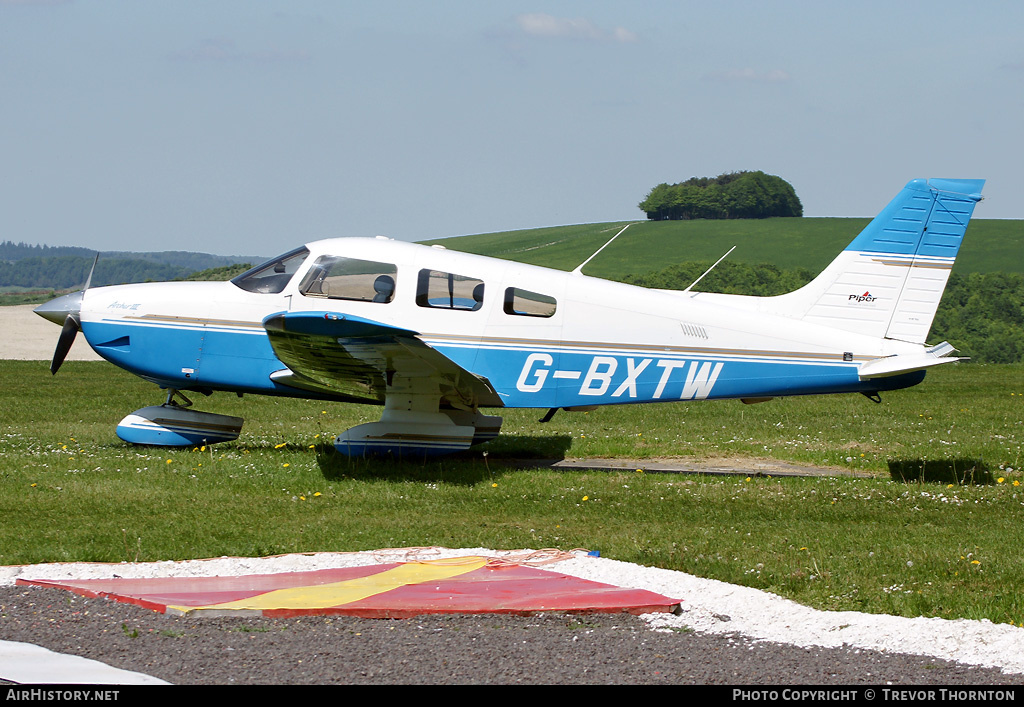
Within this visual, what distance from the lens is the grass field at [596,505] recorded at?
21.3 feet

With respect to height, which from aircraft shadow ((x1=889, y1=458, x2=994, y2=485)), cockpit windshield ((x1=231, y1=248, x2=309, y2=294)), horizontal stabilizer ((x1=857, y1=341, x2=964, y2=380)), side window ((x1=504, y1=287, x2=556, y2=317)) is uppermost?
cockpit windshield ((x1=231, y1=248, x2=309, y2=294))

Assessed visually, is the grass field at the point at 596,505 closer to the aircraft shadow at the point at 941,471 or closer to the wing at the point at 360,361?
the aircraft shadow at the point at 941,471

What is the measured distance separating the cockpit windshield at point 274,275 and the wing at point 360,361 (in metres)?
0.93

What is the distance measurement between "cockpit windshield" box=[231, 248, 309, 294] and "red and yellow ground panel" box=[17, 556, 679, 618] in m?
4.66

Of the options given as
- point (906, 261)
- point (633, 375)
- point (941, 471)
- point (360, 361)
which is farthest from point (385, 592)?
point (941, 471)

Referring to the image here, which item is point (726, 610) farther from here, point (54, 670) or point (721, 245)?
point (721, 245)

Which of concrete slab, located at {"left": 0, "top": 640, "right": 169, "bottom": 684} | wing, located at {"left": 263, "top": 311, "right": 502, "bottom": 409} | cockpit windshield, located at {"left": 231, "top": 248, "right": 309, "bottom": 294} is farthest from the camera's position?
cockpit windshield, located at {"left": 231, "top": 248, "right": 309, "bottom": 294}

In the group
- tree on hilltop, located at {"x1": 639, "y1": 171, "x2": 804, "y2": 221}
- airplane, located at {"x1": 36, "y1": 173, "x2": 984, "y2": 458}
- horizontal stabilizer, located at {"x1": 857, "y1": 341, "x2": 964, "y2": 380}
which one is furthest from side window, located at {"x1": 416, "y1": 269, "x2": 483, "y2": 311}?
tree on hilltop, located at {"x1": 639, "y1": 171, "x2": 804, "y2": 221}

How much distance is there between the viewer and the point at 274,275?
10430 millimetres

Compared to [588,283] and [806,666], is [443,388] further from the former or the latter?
[806,666]

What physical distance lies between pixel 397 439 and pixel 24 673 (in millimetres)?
6266

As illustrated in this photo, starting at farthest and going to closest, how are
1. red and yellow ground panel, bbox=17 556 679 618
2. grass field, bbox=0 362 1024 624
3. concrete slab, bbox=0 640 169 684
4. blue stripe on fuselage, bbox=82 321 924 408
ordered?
blue stripe on fuselage, bbox=82 321 924 408 → grass field, bbox=0 362 1024 624 → red and yellow ground panel, bbox=17 556 679 618 → concrete slab, bbox=0 640 169 684

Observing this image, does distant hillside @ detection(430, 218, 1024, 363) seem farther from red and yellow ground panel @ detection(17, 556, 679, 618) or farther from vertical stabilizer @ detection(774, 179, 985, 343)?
red and yellow ground panel @ detection(17, 556, 679, 618)

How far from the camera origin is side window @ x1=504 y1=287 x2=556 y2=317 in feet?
32.9
